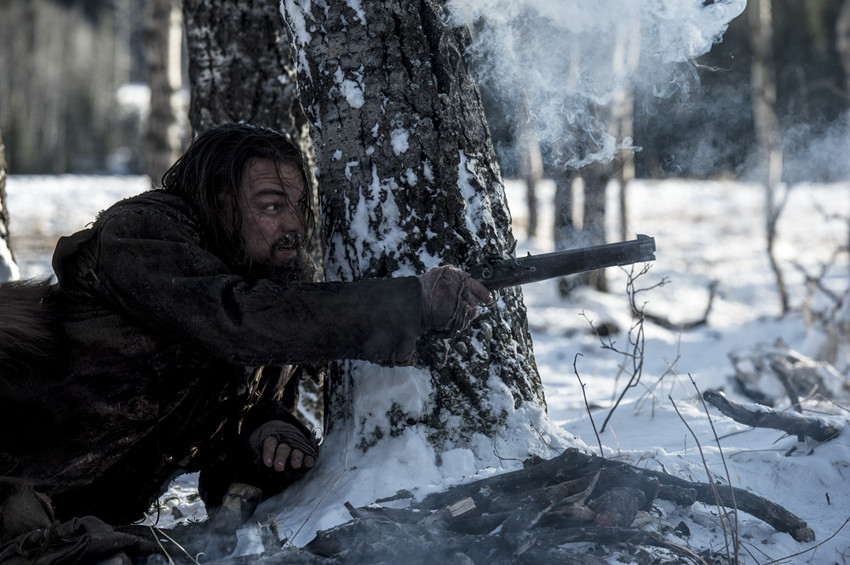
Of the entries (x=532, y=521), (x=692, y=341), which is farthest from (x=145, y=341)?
(x=692, y=341)

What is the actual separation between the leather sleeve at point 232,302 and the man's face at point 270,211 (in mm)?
316

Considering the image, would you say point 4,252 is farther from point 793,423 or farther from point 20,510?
point 793,423

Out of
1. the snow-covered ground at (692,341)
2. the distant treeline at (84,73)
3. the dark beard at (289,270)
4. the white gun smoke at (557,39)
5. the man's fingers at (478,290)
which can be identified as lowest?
the snow-covered ground at (692,341)

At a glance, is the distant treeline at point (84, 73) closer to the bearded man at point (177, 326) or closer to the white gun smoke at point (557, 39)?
the white gun smoke at point (557, 39)

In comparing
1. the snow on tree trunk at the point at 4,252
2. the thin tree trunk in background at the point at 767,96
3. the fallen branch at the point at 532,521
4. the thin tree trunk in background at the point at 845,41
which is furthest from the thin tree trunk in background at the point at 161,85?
the thin tree trunk in background at the point at 767,96

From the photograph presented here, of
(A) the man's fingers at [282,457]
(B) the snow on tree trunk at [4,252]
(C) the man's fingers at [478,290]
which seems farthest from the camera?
(B) the snow on tree trunk at [4,252]

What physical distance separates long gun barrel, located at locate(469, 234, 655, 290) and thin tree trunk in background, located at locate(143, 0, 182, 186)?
7558mm

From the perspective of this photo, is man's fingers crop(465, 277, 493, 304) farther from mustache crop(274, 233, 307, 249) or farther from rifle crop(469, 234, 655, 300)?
mustache crop(274, 233, 307, 249)

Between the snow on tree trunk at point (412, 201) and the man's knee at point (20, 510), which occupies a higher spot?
the snow on tree trunk at point (412, 201)

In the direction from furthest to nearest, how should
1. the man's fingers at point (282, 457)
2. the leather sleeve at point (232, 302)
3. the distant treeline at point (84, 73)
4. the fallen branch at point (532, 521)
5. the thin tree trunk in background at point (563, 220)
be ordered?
the distant treeline at point (84, 73)
the thin tree trunk in background at point (563, 220)
the man's fingers at point (282, 457)
the leather sleeve at point (232, 302)
the fallen branch at point (532, 521)

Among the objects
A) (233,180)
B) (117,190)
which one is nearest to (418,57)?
(233,180)

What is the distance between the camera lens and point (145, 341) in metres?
2.36

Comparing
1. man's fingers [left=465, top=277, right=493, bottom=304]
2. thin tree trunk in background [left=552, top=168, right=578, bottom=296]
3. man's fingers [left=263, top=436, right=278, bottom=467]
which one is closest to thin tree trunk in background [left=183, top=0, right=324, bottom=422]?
man's fingers [left=263, top=436, right=278, bottom=467]

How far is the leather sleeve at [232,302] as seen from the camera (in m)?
2.20
